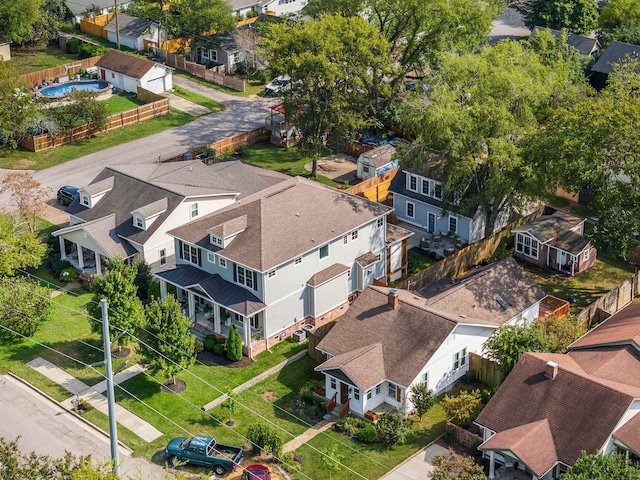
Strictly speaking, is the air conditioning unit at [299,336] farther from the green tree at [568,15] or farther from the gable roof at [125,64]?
the green tree at [568,15]

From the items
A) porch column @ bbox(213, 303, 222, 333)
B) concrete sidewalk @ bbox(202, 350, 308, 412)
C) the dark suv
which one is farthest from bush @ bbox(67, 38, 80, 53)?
concrete sidewalk @ bbox(202, 350, 308, 412)

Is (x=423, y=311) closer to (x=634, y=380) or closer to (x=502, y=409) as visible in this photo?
(x=502, y=409)

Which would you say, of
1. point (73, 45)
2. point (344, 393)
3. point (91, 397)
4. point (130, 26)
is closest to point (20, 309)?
point (91, 397)

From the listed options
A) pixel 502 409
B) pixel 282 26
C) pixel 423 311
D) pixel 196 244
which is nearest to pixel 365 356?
pixel 423 311

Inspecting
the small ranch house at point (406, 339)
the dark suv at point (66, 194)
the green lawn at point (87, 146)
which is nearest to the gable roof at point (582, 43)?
the green lawn at point (87, 146)

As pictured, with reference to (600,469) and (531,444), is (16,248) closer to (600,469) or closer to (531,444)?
(531,444)
